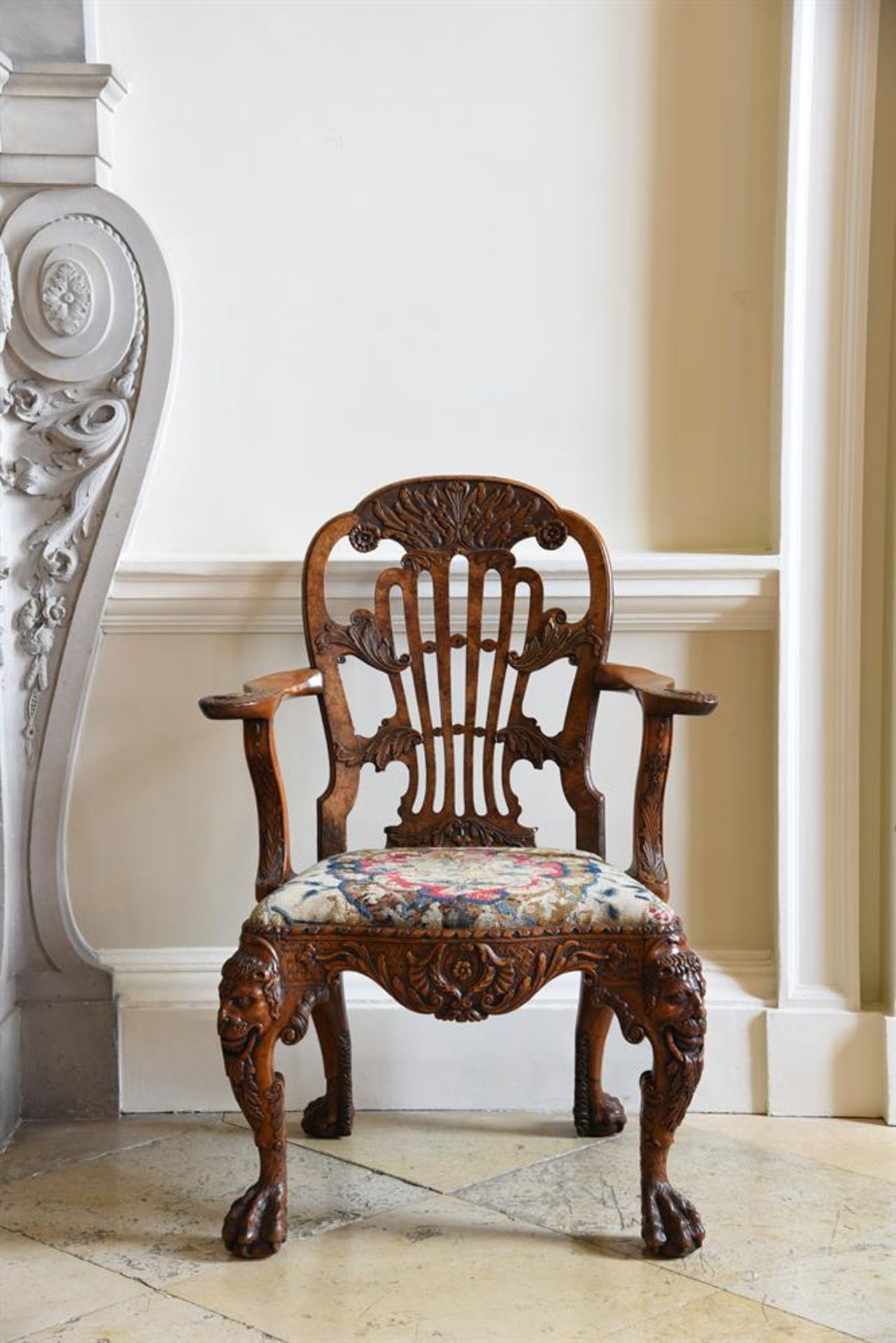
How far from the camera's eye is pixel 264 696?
7.55 feet

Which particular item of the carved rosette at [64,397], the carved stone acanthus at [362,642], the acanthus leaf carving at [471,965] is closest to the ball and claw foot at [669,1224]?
the acanthus leaf carving at [471,965]

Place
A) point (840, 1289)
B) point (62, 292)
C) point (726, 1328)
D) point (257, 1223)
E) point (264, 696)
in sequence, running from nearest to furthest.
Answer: point (726, 1328)
point (840, 1289)
point (257, 1223)
point (264, 696)
point (62, 292)

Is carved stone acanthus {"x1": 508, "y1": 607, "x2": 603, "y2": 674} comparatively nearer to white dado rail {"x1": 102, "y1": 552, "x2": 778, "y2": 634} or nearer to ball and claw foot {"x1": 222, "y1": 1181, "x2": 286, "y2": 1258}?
white dado rail {"x1": 102, "y1": 552, "x2": 778, "y2": 634}

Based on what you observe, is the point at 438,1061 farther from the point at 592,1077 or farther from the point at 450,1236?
the point at 450,1236

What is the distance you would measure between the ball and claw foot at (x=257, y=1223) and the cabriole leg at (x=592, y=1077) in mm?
634

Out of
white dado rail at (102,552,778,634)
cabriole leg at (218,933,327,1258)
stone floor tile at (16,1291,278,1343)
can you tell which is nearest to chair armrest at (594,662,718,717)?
white dado rail at (102,552,778,634)

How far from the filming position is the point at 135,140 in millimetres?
2793

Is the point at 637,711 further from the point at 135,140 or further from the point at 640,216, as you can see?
the point at 135,140

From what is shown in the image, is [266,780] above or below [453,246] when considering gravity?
below

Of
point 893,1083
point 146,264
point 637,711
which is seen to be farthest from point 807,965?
point 146,264

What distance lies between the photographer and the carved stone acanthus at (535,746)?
260 centimetres

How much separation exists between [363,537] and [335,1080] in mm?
926

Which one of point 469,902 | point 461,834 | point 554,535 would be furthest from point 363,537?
point 469,902

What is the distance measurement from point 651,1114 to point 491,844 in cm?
57
